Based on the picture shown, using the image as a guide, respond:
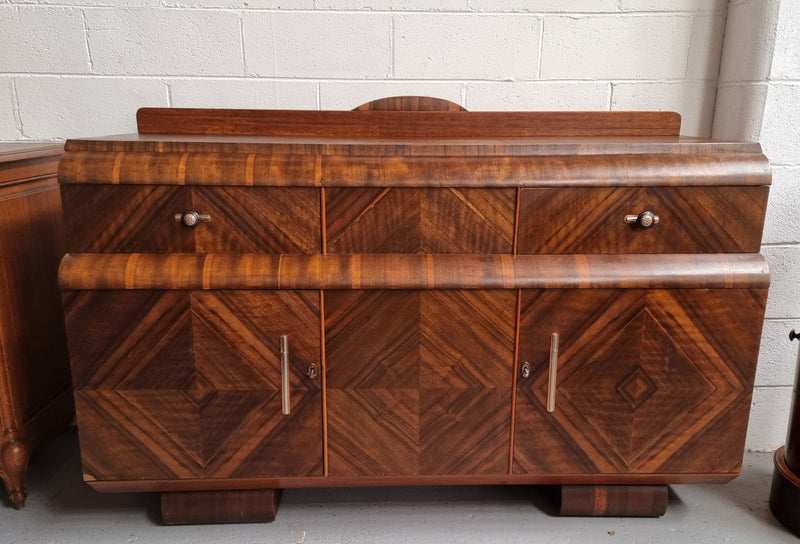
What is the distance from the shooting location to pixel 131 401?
47.3 inches

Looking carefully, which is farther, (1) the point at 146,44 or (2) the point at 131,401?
(1) the point at 146,44

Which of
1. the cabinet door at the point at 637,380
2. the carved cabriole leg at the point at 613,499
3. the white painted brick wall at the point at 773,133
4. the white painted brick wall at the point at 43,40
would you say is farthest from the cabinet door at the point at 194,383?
the white painted brick wall at the point at 773,133

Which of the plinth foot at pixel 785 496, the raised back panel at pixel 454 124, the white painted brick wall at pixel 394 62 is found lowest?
the plinth foot at pixel 785 496

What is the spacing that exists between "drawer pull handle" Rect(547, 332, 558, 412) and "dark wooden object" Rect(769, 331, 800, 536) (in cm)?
64

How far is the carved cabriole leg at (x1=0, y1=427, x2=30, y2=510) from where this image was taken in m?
1.34

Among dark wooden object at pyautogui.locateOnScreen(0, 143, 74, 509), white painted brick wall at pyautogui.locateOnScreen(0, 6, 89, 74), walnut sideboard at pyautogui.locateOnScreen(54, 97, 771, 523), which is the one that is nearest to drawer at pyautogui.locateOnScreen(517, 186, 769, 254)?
walnut sideboard at pyautogui.locateOnScreen(54, 97, 771, 523)

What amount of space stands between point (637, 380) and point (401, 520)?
2.18ft

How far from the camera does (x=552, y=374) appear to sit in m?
1.22

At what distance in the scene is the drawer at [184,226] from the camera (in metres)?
1.13

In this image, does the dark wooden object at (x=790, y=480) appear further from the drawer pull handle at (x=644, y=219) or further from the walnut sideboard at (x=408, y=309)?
the drawer pull handle at (x=644, y=219)

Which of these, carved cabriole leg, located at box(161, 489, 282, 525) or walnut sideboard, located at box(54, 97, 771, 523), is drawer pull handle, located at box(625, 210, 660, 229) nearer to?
walnut sideboard, located at box(54, 97, 771, 523)

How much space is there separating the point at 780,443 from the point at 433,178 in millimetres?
1451

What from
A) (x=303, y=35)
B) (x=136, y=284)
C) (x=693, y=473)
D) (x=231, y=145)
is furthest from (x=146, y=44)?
(x=693, y=473)

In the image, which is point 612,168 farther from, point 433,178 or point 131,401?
point 131,401
